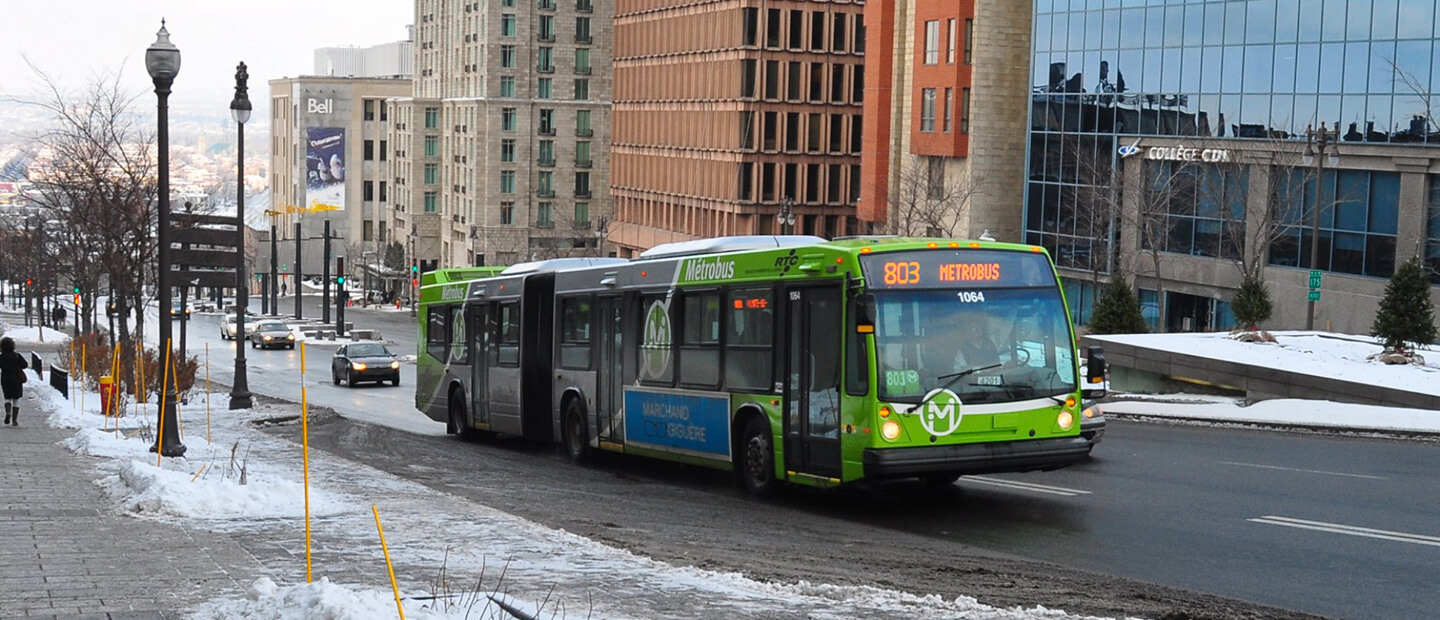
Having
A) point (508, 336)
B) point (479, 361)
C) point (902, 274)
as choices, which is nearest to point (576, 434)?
point (508, 336)

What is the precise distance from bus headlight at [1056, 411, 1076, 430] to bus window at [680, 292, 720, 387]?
13.3 feet

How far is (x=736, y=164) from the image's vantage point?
89500mm

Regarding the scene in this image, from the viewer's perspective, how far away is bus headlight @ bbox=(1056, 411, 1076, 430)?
641 inches

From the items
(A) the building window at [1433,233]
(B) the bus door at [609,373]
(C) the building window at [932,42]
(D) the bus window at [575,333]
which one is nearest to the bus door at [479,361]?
(D) the bus window at [575,333]

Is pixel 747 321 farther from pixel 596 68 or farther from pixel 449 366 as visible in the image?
pixel 596 68

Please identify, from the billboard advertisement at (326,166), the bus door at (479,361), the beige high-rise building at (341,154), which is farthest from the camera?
the beige high-rise building at (341,154)

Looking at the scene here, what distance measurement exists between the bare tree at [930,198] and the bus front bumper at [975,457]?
46.2m

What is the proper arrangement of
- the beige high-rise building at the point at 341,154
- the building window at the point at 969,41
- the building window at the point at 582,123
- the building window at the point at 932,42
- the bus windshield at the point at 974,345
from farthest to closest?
the beige high-rise building at the point at 341,154, the building window at the point at 582,123, the building window at the point at 932,42, the building window at the point at 969,41, the bus windshield at the point at 974,345

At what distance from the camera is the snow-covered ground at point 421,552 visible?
31.2 ft

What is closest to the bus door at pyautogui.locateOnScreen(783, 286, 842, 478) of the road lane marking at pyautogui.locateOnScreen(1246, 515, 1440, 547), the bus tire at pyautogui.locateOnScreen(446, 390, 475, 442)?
the road lane marking at pyautogui.locateOnScreen(1246, 515, 1440, 547)

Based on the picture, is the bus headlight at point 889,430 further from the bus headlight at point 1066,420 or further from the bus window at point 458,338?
the bus window at point 458,338

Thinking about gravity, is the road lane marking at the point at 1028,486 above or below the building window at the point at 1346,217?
below

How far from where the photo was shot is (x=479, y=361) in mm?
27312

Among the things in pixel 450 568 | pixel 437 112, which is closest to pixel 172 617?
pixel 450 568
